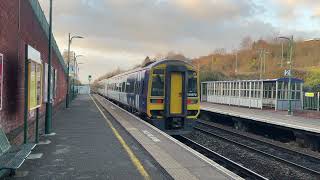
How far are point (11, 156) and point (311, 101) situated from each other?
2877 cm

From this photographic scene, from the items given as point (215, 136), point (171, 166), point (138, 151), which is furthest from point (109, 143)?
point (215, 136)

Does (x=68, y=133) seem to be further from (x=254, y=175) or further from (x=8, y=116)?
(x=254, y=175)

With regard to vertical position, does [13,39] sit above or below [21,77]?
above

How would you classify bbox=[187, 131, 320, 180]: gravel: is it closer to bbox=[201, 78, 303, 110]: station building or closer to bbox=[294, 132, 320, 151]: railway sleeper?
bbox=[294, 132, 320, 151]: railway sleeper

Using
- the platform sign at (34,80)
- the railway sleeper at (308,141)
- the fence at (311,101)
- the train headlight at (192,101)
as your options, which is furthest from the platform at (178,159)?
the fence at (311,101)

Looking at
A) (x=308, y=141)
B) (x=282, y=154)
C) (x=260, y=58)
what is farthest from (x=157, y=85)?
(x=260, y=58)

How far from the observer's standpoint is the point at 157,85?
1741 centimetres

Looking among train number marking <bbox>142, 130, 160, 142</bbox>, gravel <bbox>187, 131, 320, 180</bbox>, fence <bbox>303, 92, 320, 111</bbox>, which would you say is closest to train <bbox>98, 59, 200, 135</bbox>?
gravel <bbox>187, 131, 320, 180</bbox>

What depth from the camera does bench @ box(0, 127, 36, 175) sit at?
729 cm

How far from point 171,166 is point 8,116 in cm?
633

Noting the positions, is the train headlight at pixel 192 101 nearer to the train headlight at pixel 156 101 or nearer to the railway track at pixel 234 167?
the train headlight at pixel 156 101

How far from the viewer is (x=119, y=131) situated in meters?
16.4

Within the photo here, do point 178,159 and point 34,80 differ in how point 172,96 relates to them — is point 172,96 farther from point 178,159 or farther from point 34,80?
point 178,159

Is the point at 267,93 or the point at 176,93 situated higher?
the point at 176,93
